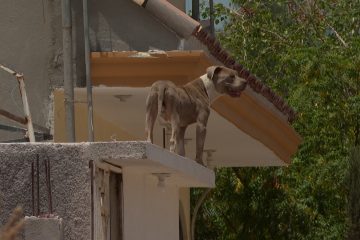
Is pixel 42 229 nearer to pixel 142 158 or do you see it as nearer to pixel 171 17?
pixel 142 158

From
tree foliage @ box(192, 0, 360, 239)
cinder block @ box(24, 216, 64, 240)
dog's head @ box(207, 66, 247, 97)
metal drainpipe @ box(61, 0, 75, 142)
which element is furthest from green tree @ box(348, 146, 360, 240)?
Result: cinder block @ box(24, 216, 64, 240)

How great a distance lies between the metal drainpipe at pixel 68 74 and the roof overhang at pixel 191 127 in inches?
8.4

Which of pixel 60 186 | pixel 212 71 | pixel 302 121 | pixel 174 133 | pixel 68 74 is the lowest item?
pixel 60 186

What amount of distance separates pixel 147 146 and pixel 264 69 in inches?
614

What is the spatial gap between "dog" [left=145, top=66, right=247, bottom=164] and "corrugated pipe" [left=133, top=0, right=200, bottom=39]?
1.92ft

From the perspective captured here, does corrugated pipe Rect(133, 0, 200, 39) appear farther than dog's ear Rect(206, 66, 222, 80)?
Yes

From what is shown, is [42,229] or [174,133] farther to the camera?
[174,133]

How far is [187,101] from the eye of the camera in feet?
29.7

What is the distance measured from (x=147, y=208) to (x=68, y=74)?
1.65 metres

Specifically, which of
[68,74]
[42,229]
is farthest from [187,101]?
[42,229]

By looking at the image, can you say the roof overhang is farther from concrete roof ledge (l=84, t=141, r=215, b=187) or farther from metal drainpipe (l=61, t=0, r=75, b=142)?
concrete roof ledge (l=84, t=141, r=215, b=187)

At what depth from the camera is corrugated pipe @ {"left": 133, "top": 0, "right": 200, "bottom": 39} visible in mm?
10086

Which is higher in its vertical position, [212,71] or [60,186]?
[212,71]

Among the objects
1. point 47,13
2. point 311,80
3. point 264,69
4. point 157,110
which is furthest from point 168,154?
point 264,69
